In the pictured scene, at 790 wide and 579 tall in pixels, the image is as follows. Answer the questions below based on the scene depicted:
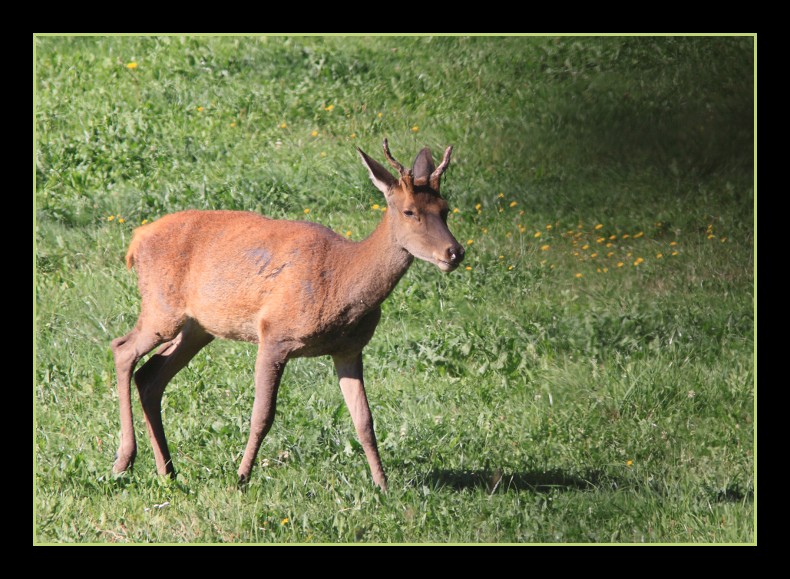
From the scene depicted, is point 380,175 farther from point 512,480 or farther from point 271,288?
point 512,480

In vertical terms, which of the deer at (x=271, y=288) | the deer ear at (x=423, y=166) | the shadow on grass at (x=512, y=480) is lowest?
the shadow on grass at (x=512, y=480)

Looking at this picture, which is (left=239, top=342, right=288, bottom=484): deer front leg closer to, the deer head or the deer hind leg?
the deer hind leg

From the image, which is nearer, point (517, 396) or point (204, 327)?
point (204, 327)

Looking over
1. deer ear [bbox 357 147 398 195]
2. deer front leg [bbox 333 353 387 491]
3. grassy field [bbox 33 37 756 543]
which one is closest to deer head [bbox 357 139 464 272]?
deer ear [bbox 357 147 398 195]

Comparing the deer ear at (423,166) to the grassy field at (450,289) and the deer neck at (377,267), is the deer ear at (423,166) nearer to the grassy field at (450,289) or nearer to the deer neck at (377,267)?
the deer neck at (377,267)

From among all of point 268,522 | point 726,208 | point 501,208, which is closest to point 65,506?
point 268,522

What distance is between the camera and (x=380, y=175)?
6387 mm

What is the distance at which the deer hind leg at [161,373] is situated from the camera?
730 cm

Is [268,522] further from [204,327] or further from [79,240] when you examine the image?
[79,240]

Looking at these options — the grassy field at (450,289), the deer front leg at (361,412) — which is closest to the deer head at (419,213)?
the deer front leg at (361,412)

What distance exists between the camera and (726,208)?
10.6 m

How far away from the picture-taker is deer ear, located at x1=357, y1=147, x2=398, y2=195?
633 cm

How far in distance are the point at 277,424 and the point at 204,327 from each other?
103cm

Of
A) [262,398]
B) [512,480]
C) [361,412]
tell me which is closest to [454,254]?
[361,412]
